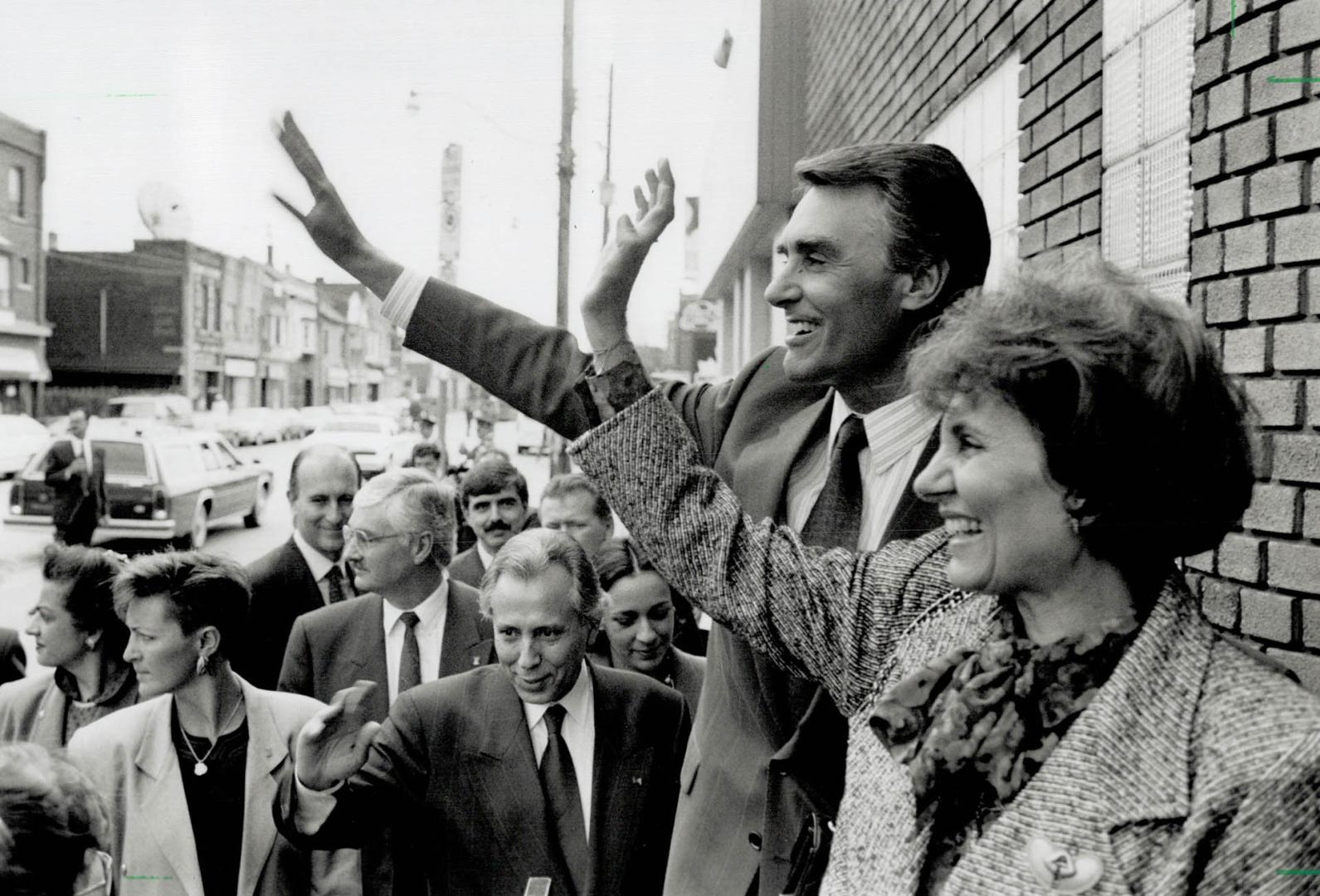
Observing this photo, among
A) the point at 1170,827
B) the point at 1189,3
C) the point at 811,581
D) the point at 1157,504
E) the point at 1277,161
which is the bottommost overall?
the point at 1170,827

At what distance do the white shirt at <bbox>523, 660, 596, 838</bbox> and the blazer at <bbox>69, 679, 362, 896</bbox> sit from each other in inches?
24.6

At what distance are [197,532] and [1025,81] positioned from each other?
13.8 meters

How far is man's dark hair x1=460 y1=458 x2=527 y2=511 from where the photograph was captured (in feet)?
19.6

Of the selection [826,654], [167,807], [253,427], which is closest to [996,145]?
[826,654]

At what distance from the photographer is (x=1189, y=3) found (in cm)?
254

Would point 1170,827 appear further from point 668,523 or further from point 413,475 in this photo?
point 413,475

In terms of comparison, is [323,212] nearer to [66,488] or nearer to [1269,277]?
[1269,277]

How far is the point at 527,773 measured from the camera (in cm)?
278

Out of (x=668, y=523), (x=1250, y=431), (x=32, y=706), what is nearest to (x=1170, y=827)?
(x=1250, y=431)

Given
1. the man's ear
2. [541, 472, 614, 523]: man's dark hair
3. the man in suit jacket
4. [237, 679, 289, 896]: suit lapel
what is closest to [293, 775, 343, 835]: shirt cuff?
[237, 679, 289, 896]: suit lapel

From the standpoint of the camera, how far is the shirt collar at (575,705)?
2902 mm

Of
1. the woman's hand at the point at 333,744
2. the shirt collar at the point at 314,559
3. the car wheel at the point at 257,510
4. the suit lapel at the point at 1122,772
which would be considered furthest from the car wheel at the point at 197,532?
the suit lapel at the point at 1122,772

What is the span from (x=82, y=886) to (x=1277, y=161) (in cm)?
226

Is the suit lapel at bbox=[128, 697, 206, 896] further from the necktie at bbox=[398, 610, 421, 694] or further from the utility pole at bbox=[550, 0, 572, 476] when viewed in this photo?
the utility pole at bbox=[550, 0, 572, 476]
